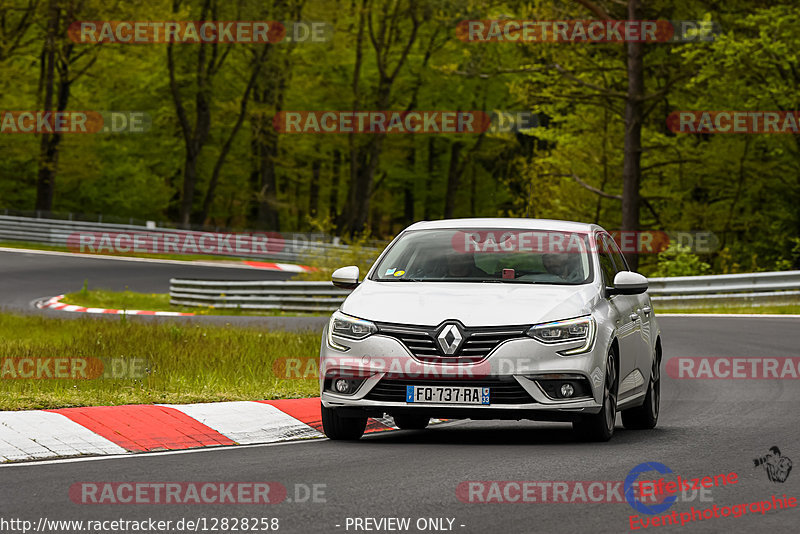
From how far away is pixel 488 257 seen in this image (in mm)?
11609

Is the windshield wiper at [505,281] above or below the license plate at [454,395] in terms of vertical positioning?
above

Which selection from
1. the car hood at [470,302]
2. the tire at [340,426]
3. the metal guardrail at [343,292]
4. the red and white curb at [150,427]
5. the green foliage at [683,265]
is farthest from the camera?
the green foliage at [683,265]

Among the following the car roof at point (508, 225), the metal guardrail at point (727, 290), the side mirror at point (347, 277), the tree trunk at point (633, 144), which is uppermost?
the tree trunk at point (633, 144)

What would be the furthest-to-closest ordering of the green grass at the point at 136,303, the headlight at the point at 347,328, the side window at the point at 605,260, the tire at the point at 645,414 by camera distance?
1. the green grass at the point at 136,303
2. the tire at the point at 645,414
3. the side window at the point at 605,260
4. the headlight at the point at 347,328

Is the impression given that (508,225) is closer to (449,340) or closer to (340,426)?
(449,340)

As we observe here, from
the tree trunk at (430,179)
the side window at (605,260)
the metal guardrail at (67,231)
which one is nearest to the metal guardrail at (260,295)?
the metal guardrail at (67,231)

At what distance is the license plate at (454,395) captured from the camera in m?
9.88

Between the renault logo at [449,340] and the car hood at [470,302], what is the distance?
0.09 metres

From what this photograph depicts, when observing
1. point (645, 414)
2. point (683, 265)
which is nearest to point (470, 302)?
point (645, 414)

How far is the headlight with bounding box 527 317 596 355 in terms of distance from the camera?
9.91 m

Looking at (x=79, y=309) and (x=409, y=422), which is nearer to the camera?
(x=409, y=422)

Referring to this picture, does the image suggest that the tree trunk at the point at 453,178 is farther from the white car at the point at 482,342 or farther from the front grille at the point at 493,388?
the front grille at the point at 493,388

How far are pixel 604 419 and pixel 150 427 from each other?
3.49 m

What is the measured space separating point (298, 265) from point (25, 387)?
117ft
